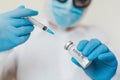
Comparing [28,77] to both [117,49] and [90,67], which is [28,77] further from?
[117,49]

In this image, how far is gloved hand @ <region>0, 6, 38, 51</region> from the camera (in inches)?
37.2

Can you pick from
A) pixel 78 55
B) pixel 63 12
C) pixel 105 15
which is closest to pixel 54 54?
pixel 63 12

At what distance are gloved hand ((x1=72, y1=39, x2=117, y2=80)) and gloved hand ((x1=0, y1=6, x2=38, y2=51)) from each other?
0.19 m

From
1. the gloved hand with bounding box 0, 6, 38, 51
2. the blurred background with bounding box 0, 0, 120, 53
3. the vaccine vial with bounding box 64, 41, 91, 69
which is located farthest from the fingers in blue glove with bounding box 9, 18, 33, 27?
the blurred background with bounding box 0, 0, 120, 53

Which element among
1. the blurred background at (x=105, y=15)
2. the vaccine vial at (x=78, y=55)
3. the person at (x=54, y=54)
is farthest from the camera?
the blurred background at (x=105, y=15)

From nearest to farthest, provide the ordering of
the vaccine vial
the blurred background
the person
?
the vaccine vial → the person → the blurred background

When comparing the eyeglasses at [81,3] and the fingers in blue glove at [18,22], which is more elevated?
the eyeglasses at [81,3]

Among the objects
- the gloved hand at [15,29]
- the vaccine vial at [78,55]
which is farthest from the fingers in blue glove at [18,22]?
the vaccine vial at [78,55]

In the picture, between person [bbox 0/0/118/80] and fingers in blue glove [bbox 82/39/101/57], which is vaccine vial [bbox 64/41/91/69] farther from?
person [bbox 0/0/118/80]

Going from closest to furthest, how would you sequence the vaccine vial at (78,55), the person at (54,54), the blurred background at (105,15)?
the vaccine vial at (78,55)
the person at (54,54)
the blurred background at (105,15)

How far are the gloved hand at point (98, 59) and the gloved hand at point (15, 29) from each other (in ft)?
0.64

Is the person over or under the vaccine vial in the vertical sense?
under

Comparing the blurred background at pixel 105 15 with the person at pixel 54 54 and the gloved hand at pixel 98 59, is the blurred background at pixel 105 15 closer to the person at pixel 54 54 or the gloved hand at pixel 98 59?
the person at pixel 54 54

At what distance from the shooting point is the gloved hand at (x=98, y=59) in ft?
2.95
